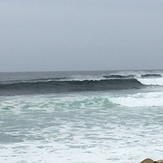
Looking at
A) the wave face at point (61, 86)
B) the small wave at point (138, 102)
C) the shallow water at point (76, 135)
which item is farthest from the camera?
the wave face at point (61, 86)

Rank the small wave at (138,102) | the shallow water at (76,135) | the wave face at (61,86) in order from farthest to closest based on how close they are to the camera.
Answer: the wave face at (61,86), the small wave at (138,102), the shallow water at (76,135)

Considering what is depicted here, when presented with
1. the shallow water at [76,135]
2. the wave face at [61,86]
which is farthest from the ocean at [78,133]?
the wave face at [61,86]

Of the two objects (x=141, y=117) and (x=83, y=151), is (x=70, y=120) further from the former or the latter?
(x=83, y=151)

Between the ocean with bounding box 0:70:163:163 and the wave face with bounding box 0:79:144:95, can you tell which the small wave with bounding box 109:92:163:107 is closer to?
A: the ocean with bounding box 0:70:163:163

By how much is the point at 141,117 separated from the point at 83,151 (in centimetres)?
517

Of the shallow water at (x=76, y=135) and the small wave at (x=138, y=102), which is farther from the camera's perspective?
the small wave at (x=138, y=102)

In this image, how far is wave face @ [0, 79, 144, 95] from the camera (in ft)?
79.9

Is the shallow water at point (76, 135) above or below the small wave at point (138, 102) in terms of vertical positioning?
below

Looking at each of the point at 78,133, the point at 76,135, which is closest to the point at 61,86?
the point at 78,133

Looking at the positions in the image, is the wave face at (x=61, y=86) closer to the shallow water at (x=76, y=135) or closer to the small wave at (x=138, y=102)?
the small wave at (x=138, y=102)

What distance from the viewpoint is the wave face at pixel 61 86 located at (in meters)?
24.4

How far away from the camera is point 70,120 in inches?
439

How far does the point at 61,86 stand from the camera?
26828 millimetres

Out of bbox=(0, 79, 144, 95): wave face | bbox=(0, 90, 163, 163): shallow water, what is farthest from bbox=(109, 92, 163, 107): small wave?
bbox=(0, 79, 144, 95): wave face
